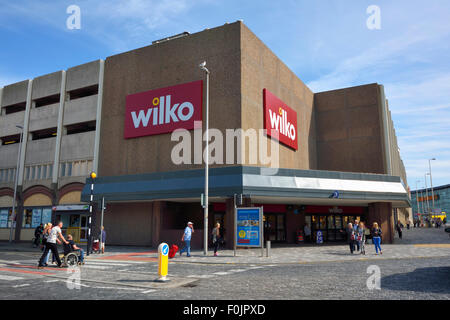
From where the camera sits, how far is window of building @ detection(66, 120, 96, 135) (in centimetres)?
3325

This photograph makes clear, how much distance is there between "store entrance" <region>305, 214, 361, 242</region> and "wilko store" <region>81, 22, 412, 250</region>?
92 mm

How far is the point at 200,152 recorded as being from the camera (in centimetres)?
2550

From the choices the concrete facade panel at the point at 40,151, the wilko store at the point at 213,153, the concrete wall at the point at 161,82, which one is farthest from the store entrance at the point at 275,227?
the concrete facade panel at the point at 40,151

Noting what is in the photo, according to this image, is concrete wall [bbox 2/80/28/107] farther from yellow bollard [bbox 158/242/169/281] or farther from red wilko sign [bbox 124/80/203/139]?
yellow bollard [bbox 158/242/169/281]

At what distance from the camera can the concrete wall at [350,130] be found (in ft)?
115

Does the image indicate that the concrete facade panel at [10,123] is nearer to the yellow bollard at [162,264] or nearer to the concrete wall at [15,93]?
the concrete wall at [15,93]

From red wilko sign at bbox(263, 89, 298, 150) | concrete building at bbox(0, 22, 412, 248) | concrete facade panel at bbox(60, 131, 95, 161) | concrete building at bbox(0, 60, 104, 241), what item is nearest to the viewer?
concrete building at bbox(0, 22, 412, 248)

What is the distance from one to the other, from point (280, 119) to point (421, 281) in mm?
20095

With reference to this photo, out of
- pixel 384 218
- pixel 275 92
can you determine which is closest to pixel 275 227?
pixel 384 218

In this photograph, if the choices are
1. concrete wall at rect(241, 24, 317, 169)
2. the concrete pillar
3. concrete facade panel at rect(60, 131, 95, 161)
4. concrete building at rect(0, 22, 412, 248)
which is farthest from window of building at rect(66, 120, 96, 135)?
the concrete pillar

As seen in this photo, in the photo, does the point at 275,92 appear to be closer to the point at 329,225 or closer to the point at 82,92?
the point at 329,225

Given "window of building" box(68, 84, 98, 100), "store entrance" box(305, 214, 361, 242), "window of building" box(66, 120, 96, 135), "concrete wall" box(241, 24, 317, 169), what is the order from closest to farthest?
"concrete wall" box(241, 24, 317, 169), "store entrance" box(305, 214, 361, 242), "window of building" box(66, 120, 96, 135), "window of building" box(68, 84, 98, 100)
